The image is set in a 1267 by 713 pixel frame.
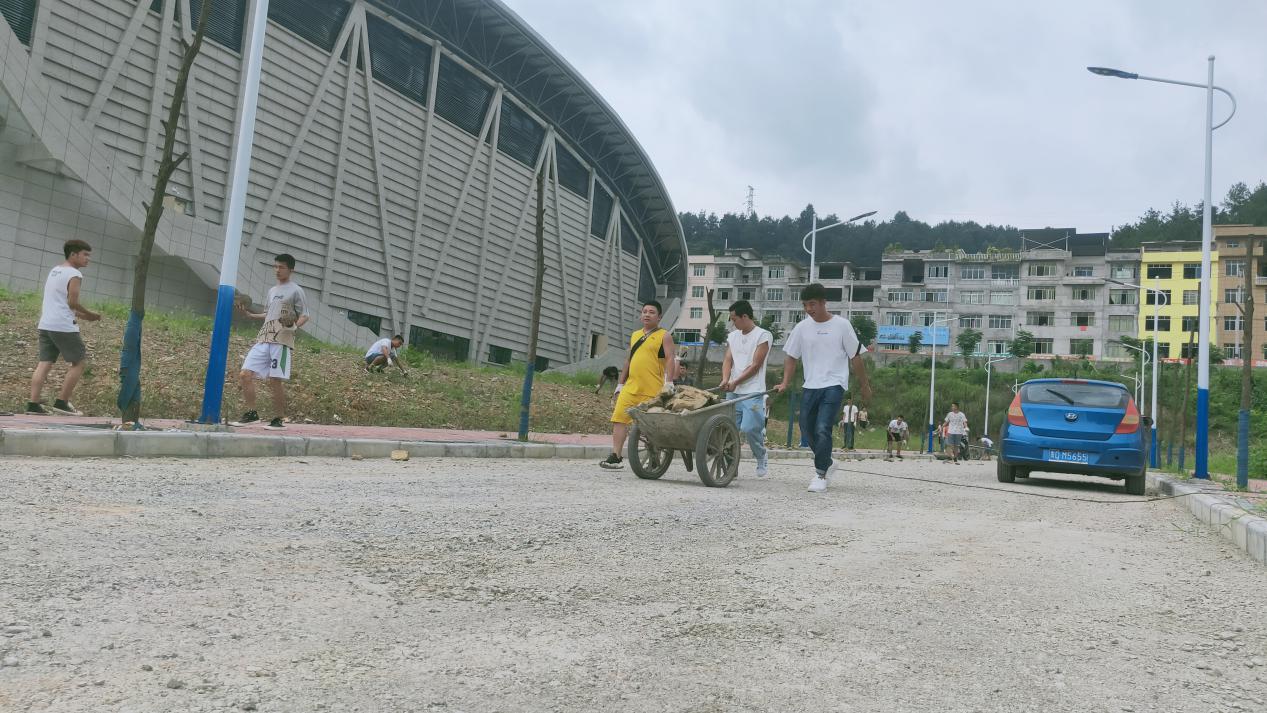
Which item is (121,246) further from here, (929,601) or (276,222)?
(929,601)

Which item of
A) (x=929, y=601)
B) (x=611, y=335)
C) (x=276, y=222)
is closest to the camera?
(x=929, y=601)

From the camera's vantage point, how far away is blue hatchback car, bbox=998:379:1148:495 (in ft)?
36.8

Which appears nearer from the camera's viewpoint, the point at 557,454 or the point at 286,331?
the point at 286,331

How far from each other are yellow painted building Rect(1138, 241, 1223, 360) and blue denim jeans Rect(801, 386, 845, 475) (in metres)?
78.0

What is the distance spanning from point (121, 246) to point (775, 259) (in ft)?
251

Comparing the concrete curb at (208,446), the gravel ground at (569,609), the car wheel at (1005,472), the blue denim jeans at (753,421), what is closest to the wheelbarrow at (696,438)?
the blue denim jeans at (753,421)

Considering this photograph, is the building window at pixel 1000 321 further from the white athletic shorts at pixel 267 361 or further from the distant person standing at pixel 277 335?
the white athletic shorts at pixel 267 361

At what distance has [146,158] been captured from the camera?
23.6m

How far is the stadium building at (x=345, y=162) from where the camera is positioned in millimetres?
21797

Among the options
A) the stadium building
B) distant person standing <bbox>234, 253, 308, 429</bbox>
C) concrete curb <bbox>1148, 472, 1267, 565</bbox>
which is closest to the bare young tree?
distant person standing <bbox>234, 253, 308, 429</bbox>

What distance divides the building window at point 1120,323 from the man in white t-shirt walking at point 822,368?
7835 centimetres

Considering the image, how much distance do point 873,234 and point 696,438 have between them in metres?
126

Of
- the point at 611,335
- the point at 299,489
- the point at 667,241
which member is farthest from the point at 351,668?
the point at 667,241

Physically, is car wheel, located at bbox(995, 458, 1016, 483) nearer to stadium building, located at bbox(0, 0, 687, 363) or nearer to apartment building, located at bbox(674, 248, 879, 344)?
stadium building, located at bbox(0, 0, 687, 363)
